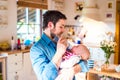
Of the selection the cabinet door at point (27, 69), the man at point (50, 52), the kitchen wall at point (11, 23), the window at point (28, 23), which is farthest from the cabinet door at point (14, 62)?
the man at point (50, 52)

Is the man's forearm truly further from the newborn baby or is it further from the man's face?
the man's face

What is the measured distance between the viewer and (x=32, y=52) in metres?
1.13

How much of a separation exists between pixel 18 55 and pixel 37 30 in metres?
1.34

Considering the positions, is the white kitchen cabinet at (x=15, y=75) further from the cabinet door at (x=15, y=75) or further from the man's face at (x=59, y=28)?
the man's face at (x=59, y=28)

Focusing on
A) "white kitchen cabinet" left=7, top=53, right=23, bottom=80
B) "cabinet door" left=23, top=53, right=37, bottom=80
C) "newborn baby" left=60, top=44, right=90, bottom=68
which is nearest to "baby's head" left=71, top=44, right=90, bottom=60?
"newborn baby" left=60, top=44, right=90, bottom=68

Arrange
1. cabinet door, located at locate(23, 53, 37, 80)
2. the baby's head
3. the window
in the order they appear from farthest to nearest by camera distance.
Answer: the window, cabinet door, located at locate(23, 53, 37, 80), the baby's head

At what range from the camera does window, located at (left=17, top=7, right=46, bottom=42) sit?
3953mm

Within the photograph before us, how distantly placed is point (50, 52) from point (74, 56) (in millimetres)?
156

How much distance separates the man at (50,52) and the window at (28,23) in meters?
2.83

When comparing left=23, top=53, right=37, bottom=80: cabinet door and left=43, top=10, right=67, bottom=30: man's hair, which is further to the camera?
left=23, top=53, right=37, bottom=80: cabinet door

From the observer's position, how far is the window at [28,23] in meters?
3.95

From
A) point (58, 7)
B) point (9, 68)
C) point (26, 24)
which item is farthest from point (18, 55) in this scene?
point (58, 7)

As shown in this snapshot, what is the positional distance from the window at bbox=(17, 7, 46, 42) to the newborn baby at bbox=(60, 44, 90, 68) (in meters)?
2.83

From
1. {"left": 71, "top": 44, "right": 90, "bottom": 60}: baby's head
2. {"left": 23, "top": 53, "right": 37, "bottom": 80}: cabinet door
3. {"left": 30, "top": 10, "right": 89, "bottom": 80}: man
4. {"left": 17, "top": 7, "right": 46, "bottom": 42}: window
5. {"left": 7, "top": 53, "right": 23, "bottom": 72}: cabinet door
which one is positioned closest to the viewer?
{"left": 30, "top": 10, "right": 89, "bottom": 80}: man
